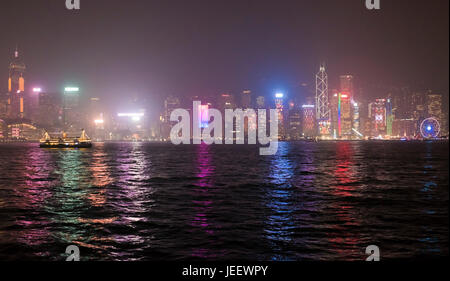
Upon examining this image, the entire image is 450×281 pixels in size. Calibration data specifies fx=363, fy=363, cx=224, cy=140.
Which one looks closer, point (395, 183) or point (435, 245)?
point (435, 245)

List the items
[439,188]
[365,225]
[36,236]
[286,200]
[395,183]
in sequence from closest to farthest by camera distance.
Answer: [36,236]
[365,225]
[286,200]
[439,188]
[395,183]

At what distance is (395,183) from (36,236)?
3344 cm

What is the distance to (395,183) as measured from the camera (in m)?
37.1

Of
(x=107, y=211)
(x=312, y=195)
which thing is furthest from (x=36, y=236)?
(x=312, y=195)

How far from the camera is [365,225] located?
57.6 feet

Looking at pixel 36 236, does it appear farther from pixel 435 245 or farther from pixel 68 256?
pixel 435 245


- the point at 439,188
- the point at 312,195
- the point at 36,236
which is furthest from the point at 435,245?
the point at 439,188
